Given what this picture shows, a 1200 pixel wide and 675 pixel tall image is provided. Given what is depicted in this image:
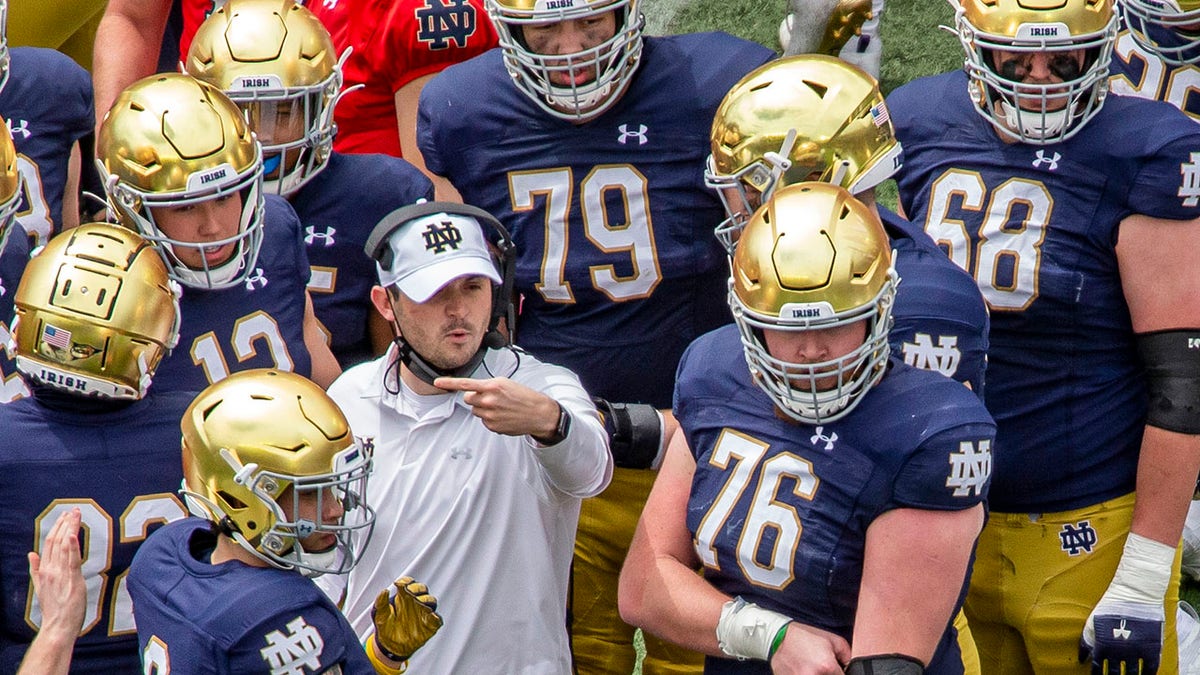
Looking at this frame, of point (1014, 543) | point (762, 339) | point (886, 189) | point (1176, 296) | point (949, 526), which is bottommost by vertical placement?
point (886, 189)

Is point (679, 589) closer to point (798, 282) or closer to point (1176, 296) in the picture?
point (798, 282)

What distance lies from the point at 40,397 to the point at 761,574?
4.38 feet

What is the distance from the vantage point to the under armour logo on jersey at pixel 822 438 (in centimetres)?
293

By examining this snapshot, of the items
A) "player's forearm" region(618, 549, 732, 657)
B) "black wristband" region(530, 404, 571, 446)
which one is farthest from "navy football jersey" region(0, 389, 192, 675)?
"player's forearm" region(618, 549, 732, 657)

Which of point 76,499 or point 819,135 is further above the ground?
point 819,135

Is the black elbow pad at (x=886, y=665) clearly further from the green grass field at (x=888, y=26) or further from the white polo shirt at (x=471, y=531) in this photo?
the green grass field at (x=888, y=26)


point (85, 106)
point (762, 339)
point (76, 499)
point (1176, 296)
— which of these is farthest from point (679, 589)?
point (85, 106)

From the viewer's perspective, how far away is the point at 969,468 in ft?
9.28

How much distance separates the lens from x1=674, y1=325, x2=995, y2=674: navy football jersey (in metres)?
2.84

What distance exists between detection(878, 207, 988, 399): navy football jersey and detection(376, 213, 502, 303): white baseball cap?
2.54ft

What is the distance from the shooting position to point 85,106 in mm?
4469

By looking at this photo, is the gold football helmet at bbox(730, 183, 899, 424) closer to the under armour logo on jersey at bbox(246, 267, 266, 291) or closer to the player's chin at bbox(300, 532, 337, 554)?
the player's chin at bbox(300, 532, 337, 554)

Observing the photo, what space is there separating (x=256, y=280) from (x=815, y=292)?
1.35m

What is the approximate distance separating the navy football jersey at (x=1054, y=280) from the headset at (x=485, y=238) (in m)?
1.01
